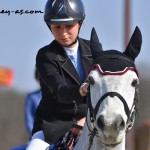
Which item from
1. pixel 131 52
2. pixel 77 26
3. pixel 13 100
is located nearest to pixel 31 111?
pixel 77 26

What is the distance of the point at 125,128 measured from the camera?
23.7 feet

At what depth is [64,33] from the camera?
28.1 feet

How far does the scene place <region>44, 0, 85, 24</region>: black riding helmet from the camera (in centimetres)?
862

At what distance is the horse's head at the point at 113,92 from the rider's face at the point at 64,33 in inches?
33.8

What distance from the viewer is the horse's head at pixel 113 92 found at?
7.12 metres

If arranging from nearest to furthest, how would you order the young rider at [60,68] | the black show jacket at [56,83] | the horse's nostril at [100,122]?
the horse's nostril at [100,122], the black show jacket at [56,83], the young rider at [60,68]

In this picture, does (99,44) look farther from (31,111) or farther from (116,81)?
(31,111)

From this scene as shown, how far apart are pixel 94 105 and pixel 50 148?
1.17 meters

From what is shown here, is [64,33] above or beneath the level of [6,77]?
above

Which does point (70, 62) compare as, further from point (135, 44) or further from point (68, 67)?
point (135, 44)

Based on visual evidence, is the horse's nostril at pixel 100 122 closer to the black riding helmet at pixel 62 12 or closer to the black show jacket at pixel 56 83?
the black show jacket at pixel 56 83

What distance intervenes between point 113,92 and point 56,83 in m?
1.08

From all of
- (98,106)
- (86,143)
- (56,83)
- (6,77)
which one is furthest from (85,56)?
(6,77)

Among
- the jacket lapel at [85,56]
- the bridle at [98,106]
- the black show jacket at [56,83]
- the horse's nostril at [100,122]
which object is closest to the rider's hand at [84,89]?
the bridle at [98,106]
